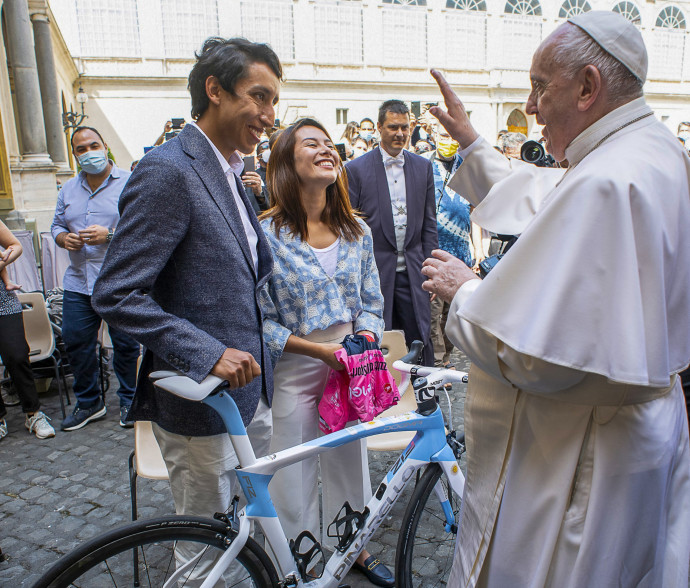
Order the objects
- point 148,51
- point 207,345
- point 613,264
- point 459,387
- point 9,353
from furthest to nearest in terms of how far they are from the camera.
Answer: point 148,51, point 459,387, point 9,353, point 207,345, point 613,264

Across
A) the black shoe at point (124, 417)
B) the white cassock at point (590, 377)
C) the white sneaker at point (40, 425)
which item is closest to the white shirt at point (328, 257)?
the white cassock at point (590, 377)

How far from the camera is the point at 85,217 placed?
14.1 ft

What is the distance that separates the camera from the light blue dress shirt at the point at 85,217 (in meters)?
4.20

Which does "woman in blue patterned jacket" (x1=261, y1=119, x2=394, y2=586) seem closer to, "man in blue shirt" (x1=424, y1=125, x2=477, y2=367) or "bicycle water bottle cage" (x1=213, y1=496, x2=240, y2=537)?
"bicycle water bottle cage" (x1=213, y1=496, x2=240, y2=537)

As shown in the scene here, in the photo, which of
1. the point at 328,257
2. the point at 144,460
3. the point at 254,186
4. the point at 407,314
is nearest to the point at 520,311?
the point at 328,257

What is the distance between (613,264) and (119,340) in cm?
394

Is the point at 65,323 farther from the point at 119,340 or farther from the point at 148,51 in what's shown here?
the point at 148,51

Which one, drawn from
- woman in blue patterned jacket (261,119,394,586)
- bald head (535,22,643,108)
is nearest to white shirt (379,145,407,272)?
woman in blue patterned jacket (261,119,394,586)

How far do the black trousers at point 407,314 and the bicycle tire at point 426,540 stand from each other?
150 centimetres

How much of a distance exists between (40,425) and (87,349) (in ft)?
2.11

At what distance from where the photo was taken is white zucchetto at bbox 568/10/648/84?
1267 millimetres

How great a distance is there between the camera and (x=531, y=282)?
1225mm

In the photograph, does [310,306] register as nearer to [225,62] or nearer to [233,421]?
[233,421]

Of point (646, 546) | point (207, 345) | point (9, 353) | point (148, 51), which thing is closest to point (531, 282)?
point (646, 546)
